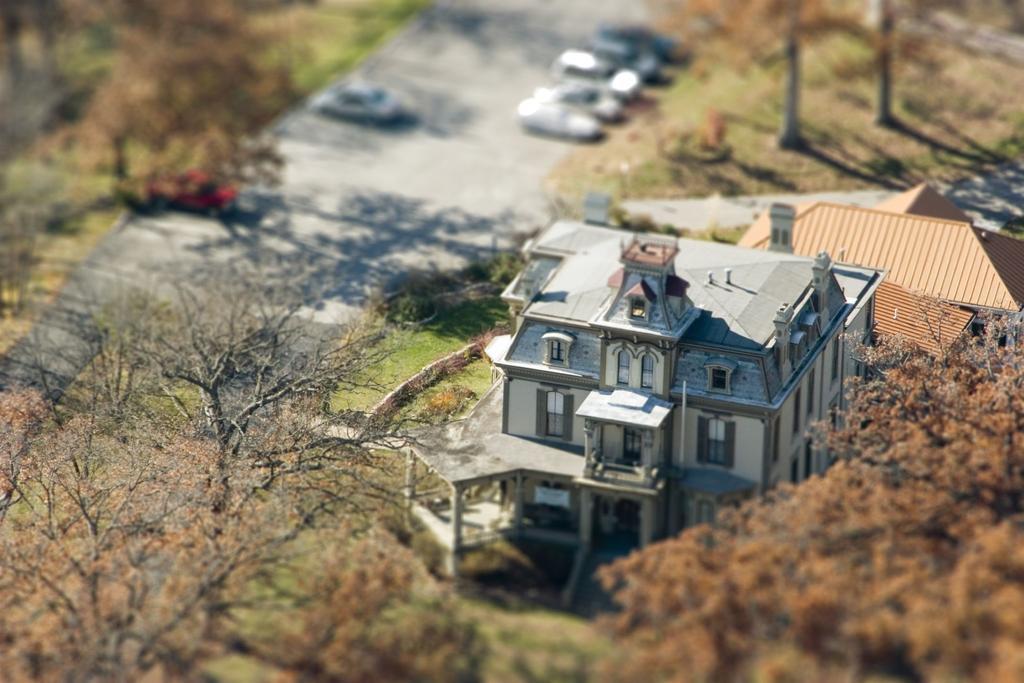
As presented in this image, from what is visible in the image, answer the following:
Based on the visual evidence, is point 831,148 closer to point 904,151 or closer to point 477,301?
point 904,151

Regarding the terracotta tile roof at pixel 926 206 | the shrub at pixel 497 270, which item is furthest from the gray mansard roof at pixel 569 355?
the terracotta tile roof at pixel 926 206

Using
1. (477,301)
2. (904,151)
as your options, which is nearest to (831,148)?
(904,151)

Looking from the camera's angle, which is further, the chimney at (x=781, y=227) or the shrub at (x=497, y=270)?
the shrub at (x=497, y=270)

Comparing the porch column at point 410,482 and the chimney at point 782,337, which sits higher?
the chimney at point 782,337

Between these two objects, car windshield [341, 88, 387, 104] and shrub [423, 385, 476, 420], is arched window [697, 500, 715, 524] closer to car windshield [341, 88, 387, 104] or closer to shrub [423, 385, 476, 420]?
shrub [423, 385, 476, 420]

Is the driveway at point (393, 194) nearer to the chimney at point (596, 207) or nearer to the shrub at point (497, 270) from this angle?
the shrub at point (497, 270)

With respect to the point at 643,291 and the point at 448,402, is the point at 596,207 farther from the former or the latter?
the point at 643,291

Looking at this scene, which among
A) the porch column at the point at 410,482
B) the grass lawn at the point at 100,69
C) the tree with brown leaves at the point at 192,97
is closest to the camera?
the porch column at the point at 410,482
